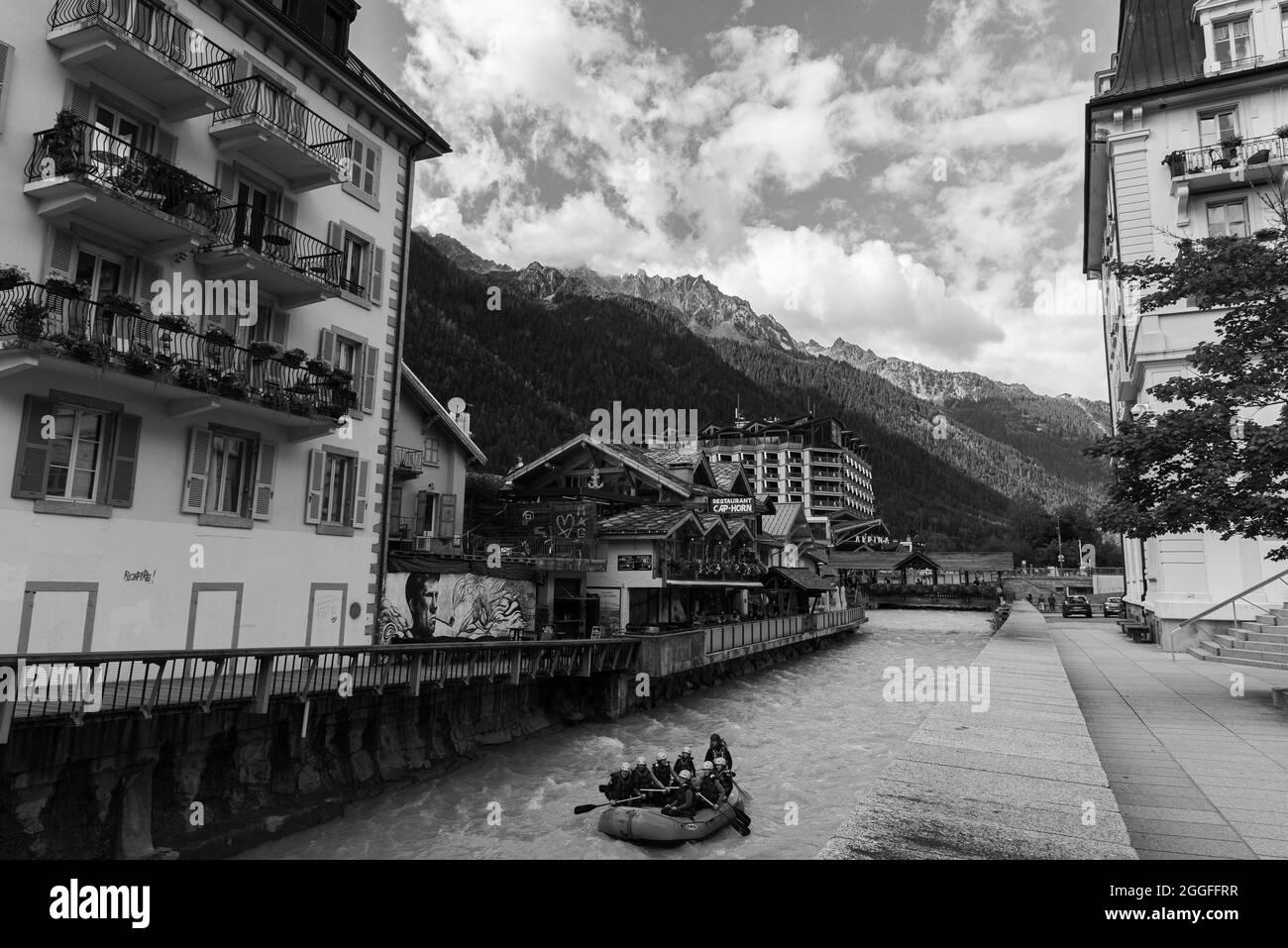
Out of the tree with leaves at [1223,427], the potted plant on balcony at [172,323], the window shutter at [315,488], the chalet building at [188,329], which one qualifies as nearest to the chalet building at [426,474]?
the chalet building at [188,329]

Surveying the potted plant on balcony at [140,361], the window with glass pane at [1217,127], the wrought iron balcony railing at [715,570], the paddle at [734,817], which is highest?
the window with glass pane at [1217,127]

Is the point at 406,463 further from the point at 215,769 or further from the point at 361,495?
the point at 215,769

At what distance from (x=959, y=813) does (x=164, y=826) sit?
1300 centimetres

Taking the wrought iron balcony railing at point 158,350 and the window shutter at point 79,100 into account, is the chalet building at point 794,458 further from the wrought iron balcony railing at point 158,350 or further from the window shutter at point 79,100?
the window shutter at point 79,100

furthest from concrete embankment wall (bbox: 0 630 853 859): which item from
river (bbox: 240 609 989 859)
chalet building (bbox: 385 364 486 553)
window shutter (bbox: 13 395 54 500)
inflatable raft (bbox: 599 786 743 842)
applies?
chalet building (bbox: 385 364 486 553)

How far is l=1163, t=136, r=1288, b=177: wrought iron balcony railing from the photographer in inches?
1080

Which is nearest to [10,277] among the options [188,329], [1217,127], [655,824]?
[188,329]

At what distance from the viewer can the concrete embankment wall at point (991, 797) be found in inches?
216

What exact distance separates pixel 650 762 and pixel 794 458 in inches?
5322

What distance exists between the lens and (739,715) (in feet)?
89.1

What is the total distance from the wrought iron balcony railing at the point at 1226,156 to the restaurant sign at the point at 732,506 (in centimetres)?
2208

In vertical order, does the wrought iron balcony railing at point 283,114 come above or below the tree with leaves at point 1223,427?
above

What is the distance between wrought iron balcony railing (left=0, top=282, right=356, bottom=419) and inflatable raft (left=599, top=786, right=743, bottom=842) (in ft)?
37.9

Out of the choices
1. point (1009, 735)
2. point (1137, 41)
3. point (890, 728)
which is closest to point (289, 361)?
point (1009, 735)
